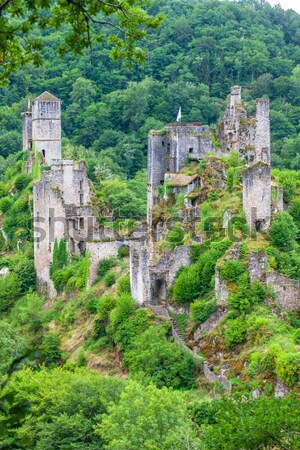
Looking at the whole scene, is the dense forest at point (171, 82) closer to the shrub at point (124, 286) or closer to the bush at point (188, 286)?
the shrub at point (124, 286)

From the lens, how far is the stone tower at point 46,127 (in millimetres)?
60828

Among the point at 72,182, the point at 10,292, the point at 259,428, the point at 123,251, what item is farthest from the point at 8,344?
the point at 259,428

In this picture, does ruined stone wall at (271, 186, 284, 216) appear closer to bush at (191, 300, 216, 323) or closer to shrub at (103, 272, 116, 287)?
bush at (191, 300, 216, 323)

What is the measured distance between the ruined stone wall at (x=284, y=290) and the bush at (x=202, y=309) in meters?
2.46

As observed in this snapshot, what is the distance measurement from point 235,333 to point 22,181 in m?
28.2

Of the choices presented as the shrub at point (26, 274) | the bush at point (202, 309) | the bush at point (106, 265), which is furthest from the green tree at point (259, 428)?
the shrub at point (26, 274)

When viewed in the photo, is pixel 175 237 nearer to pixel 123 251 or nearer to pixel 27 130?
pixel 123 251

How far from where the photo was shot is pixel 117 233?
5116 centimetres

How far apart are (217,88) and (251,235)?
52.1 metres

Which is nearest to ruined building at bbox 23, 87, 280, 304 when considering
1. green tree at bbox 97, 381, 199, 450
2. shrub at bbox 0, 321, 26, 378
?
shrub at bbox 0, 321, 26, 378

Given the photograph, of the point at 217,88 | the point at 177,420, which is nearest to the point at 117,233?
the point at 177,420

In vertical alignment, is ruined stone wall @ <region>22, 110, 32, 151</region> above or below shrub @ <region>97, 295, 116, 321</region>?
above

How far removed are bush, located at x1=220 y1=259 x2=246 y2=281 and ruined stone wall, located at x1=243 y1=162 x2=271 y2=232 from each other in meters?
2.81

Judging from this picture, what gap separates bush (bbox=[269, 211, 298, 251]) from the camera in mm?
40906
